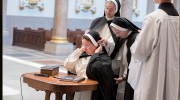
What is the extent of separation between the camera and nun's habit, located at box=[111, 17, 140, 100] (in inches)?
128

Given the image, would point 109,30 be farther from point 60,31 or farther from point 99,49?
point 60,31

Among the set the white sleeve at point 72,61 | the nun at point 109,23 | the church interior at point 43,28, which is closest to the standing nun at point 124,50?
the nun at point 109,23

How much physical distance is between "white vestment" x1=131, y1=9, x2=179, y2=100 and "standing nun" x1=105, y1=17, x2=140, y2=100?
2.05 ft

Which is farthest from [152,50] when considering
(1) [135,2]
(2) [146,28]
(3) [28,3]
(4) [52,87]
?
(1) [135,2]

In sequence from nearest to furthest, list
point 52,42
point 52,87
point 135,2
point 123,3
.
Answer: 1. point 52,87
2. point 52,42
3. point 123,3
4. point 135,2

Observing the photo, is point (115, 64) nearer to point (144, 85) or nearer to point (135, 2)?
point (144, 85)

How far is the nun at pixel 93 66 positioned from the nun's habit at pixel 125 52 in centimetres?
20

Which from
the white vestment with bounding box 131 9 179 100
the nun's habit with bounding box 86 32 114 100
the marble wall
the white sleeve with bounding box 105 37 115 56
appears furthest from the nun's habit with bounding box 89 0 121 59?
the marble wall

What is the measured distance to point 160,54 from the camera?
2.58m

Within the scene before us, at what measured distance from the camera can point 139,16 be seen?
2283cm

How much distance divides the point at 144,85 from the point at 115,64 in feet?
2.94

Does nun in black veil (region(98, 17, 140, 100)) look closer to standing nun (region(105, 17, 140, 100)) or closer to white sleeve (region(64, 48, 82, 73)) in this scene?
standing nun (region(105, 17, 140, 100))

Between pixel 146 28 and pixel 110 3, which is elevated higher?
pixel 110 3

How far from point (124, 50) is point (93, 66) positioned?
0.58 meters
